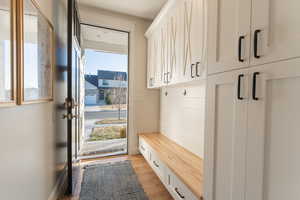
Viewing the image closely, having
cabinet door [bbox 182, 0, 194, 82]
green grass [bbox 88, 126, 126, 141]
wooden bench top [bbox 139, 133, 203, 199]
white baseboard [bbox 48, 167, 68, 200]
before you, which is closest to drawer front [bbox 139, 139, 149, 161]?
wooden bench top [bbox 139, 133, 203, 199]

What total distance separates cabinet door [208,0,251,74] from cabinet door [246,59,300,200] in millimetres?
149

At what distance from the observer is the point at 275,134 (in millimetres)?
675

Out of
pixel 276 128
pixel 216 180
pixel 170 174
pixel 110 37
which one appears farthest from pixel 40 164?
pixel 110 37

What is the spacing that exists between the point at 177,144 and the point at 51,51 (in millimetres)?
2088

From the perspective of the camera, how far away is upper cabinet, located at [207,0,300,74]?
0.62 m

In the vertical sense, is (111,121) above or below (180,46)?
below

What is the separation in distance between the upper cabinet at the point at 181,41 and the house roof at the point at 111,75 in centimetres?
83

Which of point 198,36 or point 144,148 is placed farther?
point 144,148

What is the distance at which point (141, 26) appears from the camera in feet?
10.2

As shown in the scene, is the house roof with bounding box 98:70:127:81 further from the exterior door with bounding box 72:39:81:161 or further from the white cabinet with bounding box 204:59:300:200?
the white cabinet with bounding box 204:59:300:200

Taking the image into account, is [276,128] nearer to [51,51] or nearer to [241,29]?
[241,29]

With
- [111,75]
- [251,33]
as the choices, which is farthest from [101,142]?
[251,33]

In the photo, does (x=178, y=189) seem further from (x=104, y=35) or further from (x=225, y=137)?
(x=104, y=35)

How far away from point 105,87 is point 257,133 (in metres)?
2.93
